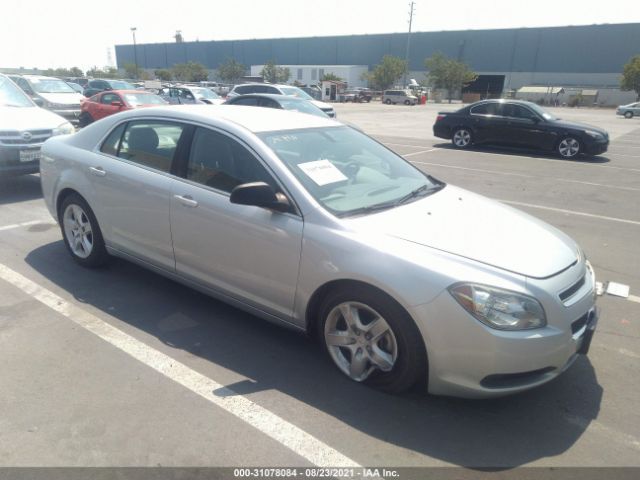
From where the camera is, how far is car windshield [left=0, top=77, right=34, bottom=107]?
8.10 m

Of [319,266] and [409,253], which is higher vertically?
[409,253]

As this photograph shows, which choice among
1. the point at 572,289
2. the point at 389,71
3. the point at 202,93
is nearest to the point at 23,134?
the point at 572,289

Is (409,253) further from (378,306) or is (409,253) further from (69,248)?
(69,248)

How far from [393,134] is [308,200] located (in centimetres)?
1683

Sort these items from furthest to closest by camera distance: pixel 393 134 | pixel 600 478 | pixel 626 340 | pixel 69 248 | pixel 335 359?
pixel 393 134 < pixel 69 248 < pixel 626 340 < pixel 335 359 < pixel 600 478

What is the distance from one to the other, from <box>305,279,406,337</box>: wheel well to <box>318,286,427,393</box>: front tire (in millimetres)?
18

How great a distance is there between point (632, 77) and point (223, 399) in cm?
6751

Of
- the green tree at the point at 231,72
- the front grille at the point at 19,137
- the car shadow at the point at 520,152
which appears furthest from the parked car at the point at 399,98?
the front grille at the point at 19,137

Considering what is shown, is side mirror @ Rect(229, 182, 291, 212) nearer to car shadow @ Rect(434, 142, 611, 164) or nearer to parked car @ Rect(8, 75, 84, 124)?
car shadow @ Rect(434, 142, 611, 164)

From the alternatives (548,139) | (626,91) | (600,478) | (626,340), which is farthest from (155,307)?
(626,91)

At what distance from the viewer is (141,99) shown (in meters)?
15.2

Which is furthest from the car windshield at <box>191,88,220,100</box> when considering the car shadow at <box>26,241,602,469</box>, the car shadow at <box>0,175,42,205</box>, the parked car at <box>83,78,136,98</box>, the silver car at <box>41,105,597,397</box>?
the car shadow at <box>26,241,602,469</box>

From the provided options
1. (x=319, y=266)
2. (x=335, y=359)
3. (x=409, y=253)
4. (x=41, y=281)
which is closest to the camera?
(x=409, y=253)

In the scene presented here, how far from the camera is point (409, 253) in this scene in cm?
264
